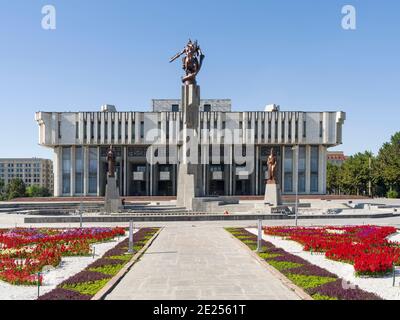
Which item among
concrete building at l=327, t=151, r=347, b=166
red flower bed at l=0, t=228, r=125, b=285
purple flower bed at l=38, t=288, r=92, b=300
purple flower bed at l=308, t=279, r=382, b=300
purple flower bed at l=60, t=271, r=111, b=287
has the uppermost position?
concrete building at l=327, t=151, r=347, b=166

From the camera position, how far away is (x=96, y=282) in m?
10.1

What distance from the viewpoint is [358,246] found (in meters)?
15.0

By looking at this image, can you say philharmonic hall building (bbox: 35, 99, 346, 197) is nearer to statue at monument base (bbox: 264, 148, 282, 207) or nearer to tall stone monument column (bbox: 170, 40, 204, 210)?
tall stone monument column (bbox: 170, 40, 204, 210)

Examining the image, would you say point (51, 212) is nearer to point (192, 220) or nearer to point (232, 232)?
point (192, 220)

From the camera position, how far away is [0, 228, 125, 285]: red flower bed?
1075 centimetres

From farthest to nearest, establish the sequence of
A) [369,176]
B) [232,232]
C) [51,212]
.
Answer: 1. [369,176]
2. [51,212]
3. [232,232]

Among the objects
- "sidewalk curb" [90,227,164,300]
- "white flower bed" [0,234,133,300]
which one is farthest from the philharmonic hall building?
"white flower bed" [0,234,133,300]

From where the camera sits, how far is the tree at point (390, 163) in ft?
241

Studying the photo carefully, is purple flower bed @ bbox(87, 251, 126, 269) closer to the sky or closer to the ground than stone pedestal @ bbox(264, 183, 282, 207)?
closer to the ground

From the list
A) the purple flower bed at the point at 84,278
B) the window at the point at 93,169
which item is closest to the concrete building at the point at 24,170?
the window at the point at 93,169

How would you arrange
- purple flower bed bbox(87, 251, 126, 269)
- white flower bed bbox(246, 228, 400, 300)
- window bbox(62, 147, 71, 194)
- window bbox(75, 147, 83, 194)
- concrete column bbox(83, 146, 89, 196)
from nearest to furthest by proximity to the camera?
white flower bed bbox(246, 228, 400, 300), purple flower bed bbox(87, 251, 126, 269), concrete column bbox(83, 146, 89, 196), window bbox(75, 147, 83, 194), window bbox(62, 147, 71, 194)

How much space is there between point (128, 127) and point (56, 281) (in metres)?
66.1

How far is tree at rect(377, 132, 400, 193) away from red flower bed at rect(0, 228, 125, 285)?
65369 millimetres
